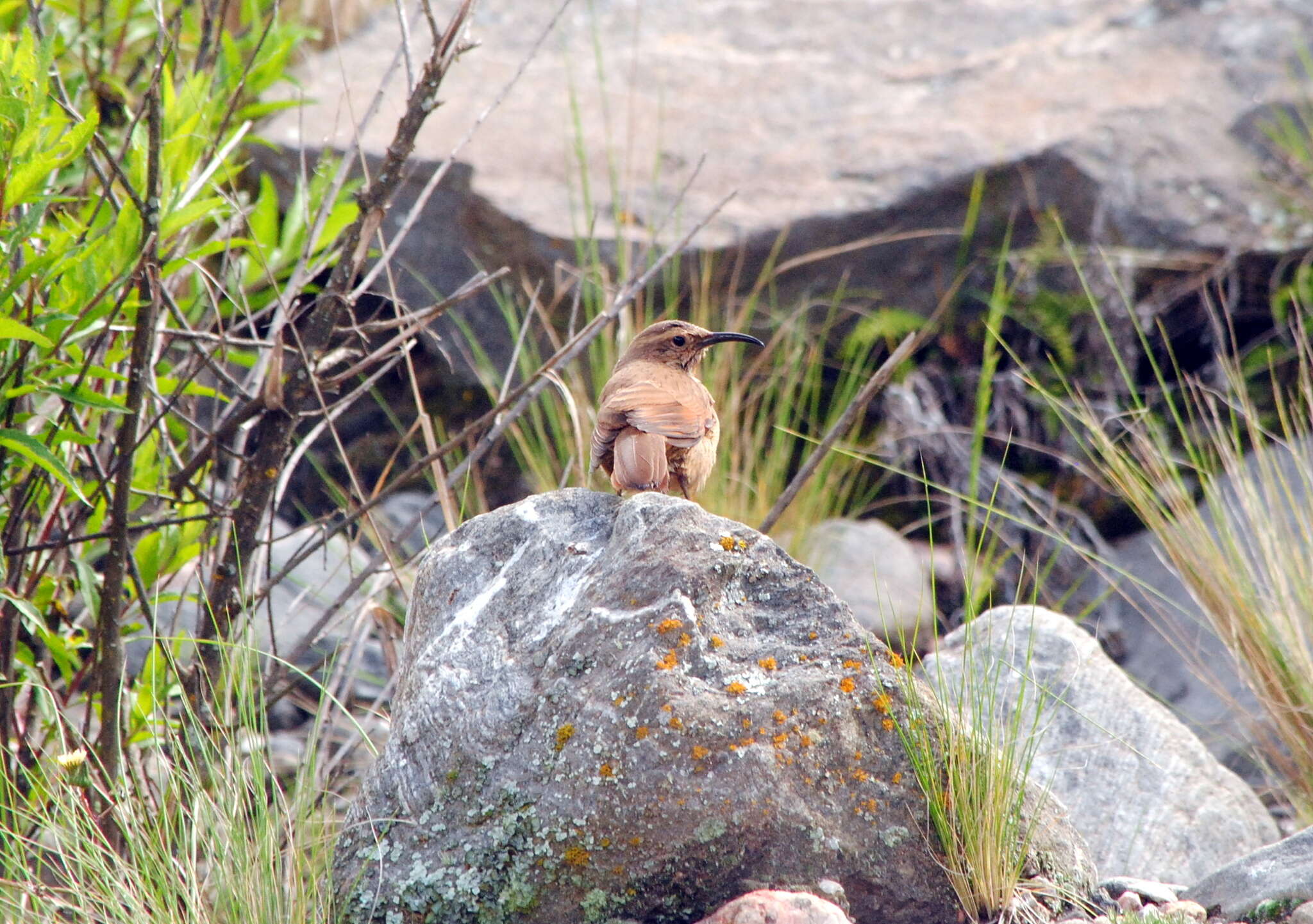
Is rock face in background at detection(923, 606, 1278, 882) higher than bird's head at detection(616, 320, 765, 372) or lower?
lower

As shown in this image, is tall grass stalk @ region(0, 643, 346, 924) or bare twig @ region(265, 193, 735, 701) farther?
bare twig @ region(265, 193, 735, 701)

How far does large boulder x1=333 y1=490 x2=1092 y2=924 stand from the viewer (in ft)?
9.10

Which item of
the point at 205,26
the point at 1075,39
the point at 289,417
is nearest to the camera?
the point at 289,417

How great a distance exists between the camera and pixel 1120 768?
428 cm

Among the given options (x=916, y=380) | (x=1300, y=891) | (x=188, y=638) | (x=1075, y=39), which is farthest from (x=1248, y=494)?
(x=1075, y=39)

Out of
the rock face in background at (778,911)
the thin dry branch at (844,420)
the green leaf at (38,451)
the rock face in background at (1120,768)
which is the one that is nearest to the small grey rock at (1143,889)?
the rock face in background at (1120,768)

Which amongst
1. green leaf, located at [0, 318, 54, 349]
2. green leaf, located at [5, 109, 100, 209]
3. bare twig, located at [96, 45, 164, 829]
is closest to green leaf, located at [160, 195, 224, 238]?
bare twig, located at [96, 45, 164, 829]

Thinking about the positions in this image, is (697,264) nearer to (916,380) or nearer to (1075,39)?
(916,380)

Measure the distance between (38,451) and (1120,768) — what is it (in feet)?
10.7

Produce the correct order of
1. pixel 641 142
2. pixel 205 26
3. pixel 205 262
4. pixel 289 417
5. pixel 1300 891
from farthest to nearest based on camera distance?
1. pixel 641 142
2. pixel 205 262
3. pixel 205 26
4. pixel 289 417
5. pixel 1300 891

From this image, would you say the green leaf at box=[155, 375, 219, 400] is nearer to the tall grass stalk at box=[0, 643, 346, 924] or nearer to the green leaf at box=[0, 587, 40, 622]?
the green leaf at box=[0, 587, 40, 622]

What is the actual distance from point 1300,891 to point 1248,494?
208cm

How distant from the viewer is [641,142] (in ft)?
25.5

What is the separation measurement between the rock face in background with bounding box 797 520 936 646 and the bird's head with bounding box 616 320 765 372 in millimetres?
1742
